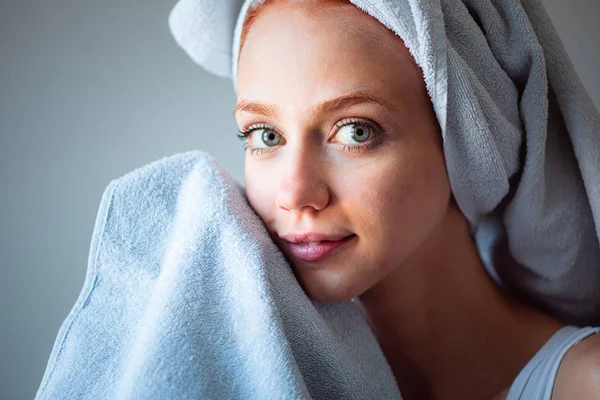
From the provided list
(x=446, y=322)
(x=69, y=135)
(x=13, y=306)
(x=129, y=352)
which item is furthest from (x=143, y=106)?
(x=446, y=322)

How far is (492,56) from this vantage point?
75 cm

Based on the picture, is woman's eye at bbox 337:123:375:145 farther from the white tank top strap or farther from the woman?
the white tank top strap

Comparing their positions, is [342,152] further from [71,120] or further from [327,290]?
[71,120]

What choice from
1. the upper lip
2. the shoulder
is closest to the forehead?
the upper lip

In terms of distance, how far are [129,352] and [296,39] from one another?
435mm

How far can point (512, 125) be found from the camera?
76 cm

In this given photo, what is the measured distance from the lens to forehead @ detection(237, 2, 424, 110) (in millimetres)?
653

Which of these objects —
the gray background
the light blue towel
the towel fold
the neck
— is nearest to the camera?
the light blue towel

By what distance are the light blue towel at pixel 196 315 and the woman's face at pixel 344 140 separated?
0.07m

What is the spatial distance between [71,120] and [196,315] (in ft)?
2.04

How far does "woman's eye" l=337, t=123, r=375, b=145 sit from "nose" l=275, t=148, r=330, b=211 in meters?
0.04

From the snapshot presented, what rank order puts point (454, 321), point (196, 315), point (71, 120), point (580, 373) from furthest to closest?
point (71, 120) → point (454, 321) → point (580, 373) → point (196, 315)

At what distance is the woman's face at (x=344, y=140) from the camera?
657mm

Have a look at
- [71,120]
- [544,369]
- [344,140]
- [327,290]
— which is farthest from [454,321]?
[71,120]
